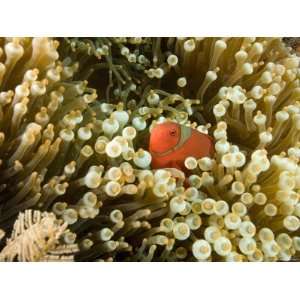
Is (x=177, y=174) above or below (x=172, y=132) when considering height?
below

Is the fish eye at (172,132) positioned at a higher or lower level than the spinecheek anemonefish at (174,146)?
higher

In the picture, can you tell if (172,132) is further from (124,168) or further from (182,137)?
(124,168)

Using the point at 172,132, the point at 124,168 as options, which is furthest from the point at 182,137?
the point at 124,168

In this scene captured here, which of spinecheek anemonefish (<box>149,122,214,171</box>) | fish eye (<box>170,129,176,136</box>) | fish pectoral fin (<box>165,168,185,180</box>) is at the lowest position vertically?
fish pectoral fin (<box>165,168,185,180</box>)
